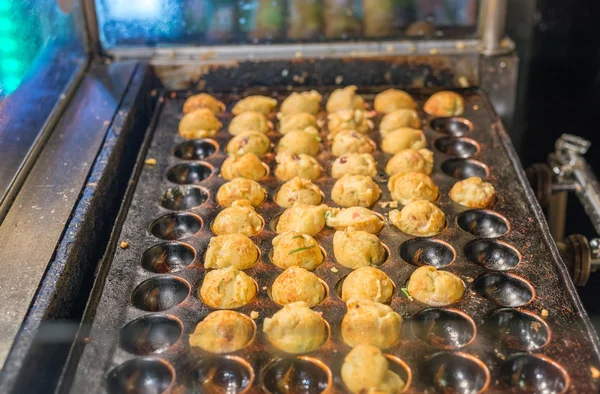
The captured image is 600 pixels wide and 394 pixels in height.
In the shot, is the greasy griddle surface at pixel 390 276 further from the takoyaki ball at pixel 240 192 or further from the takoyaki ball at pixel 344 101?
the takoyaki ball at pixel 344 101

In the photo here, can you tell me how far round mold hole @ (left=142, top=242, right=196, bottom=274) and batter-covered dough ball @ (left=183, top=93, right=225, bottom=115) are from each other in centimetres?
115

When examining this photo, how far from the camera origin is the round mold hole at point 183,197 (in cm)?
302

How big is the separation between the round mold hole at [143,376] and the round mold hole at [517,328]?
105cm

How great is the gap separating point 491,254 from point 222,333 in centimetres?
112

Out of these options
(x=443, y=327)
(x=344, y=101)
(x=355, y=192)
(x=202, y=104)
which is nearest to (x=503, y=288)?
(x=443, y=327)

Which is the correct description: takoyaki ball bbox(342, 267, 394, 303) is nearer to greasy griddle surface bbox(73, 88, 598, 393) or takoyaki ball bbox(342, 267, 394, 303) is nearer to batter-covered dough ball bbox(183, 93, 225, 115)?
greasy griddle surface bbox(73, 88, 598, 393)

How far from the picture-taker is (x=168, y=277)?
251 centimetres

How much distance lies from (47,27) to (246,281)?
6.00 ft

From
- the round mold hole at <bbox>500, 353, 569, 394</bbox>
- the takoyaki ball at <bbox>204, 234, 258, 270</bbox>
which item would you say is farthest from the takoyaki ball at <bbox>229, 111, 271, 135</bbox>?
the round mold hole at <bbox>500, 353, 569, 394</bbox>

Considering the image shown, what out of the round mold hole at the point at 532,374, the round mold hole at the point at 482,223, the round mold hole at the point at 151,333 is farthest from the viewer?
the round mold hole at the point at 482,223

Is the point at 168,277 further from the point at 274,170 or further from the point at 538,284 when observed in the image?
the point at 538,284

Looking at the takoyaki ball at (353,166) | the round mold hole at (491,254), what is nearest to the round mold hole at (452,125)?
the takoyaki ball at (353,166)

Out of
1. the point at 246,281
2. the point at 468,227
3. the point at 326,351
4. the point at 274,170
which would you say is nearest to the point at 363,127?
the point at 274,170

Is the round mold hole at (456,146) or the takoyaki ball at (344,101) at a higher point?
the takoyaki ball at (344,101)
